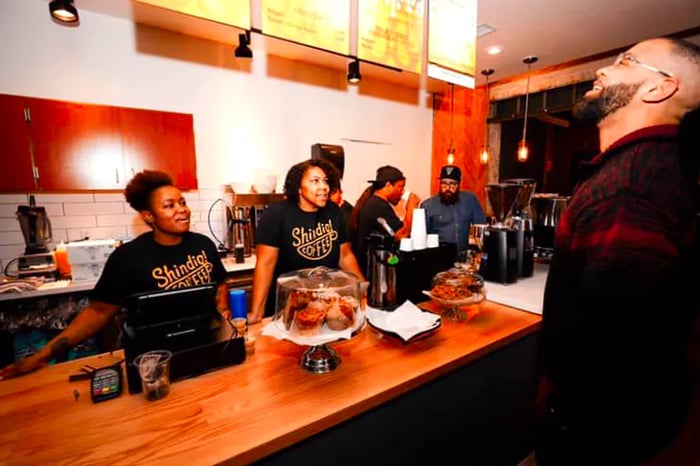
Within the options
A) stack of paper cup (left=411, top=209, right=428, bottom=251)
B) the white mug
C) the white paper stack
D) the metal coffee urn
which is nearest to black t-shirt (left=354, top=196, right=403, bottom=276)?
stack of paper cup (left=411, top=209, right=428, bottom=251)

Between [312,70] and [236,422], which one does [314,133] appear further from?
[236,422]

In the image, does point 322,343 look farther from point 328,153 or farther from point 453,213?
point 328,153

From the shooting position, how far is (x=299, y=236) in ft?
6.89

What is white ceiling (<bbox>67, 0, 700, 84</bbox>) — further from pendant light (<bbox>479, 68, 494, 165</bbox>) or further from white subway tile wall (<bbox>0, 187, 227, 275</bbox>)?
white subway tile wall (<bbox>0, 187, 227, 275</bbox>)

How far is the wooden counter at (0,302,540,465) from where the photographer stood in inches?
32.3

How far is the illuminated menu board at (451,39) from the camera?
2.14 meters

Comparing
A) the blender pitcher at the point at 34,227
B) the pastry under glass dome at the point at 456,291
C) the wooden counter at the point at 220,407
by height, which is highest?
the blender pitcher at the point at 34,227

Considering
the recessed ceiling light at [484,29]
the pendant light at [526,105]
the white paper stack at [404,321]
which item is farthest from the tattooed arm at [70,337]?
the pendant light at [526,105]

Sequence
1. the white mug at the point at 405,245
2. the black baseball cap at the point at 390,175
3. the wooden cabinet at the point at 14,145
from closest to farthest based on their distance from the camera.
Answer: the white mug at the point at 405,245
the wooden cabinet at the point at 14,145
the black baseball cap at the point at 390,175

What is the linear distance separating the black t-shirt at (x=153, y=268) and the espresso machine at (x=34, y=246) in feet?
5.32

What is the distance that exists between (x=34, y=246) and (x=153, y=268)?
6.24 ft

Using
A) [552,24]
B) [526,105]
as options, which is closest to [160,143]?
[552,24]

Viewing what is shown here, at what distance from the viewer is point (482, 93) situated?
5.12 metres

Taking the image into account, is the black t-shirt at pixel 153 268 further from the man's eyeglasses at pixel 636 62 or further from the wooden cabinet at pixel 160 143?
the man's eyeglasses at pixel 636 62
